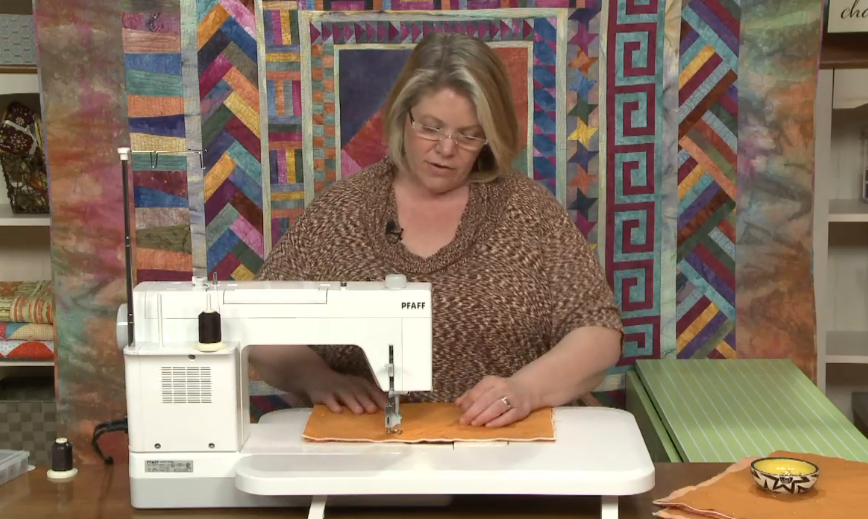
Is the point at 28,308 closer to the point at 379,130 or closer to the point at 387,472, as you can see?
the point at 379,130

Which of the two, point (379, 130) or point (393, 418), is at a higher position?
point (379, 130)

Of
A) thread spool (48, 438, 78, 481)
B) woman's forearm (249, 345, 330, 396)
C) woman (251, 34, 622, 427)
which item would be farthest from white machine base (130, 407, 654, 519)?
woman (251, 34, 622, 427)

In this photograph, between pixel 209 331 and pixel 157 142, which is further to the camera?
pixel 157 142

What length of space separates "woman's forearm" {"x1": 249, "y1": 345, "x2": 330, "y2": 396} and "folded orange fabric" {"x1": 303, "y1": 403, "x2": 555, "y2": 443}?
0.28m

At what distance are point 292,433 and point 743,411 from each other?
1.13m

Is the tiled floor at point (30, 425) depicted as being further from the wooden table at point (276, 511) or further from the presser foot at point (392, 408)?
the presser foot at point (392, 408)

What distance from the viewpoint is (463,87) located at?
203 centimetres

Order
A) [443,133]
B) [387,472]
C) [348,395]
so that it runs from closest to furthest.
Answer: [387,472] → [348,395] → [443,133]

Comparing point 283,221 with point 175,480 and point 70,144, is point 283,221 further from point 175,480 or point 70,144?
point 175,480

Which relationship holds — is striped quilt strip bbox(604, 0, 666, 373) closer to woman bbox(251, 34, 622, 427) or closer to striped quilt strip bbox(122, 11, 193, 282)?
woman bbox(251, 34, 622, 427)

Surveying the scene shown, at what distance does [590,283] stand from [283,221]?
100 cm

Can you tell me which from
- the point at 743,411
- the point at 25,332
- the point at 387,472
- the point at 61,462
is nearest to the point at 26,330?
the point at 25,332

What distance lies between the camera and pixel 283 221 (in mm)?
2711

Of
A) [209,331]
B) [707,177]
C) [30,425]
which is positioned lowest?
[30,425]
